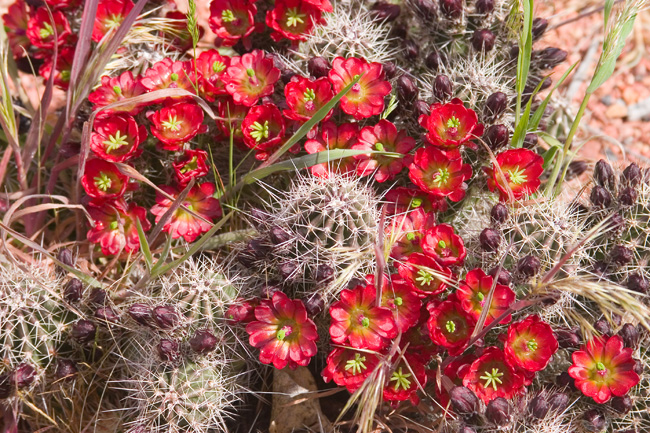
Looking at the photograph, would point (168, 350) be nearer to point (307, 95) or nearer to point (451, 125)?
point (307, 95)

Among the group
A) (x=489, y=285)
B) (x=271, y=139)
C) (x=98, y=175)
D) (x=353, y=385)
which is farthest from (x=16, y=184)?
(x=489, y=285)

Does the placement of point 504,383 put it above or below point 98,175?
below

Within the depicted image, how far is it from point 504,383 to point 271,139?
1.39m

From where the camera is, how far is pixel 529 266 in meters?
2.40

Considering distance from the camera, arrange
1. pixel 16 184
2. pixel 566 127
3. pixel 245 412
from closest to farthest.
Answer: pixel 245 412
pixel 16 184
pixel 566 127

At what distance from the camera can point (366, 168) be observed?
2723 mm

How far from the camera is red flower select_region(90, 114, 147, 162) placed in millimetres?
2779

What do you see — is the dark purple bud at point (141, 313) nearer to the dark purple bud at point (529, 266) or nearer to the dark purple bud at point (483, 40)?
the dark purple bud at point (529, 266)

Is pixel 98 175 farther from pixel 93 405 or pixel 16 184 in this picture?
pixel 93 405

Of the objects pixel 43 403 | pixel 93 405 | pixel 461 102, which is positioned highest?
pixel 461 102

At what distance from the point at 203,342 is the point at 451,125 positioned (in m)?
1.35

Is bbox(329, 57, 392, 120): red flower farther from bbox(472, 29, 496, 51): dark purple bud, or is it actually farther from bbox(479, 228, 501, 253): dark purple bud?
bbox(479, 228, 501, 253): dark purple bud

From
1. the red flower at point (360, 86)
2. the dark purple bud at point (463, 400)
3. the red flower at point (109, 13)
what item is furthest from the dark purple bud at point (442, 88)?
the red flower at point (109, 13)

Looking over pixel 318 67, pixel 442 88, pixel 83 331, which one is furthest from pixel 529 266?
pixel 83 331
